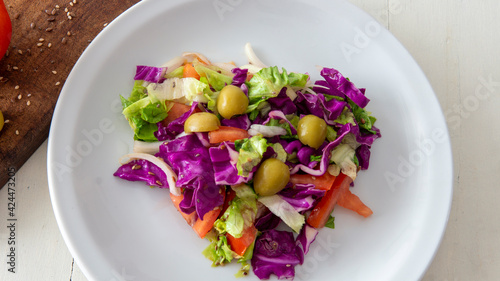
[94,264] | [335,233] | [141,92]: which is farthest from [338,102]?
[94,264]

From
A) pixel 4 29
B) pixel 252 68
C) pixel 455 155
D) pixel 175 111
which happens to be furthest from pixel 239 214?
pixel 4 29

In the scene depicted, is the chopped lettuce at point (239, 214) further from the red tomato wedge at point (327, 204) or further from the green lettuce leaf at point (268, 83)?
the green lettuce leaf at point (268, 83)

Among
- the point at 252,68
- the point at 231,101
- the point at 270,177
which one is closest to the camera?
the point at 270,177

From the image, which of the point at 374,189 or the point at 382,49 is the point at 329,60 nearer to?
the point at 382,49

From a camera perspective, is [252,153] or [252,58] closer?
[252,153]

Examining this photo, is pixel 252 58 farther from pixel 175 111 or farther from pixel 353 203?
pixel 353 203

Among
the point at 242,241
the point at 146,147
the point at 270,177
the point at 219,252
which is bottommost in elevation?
the point at 219,252
